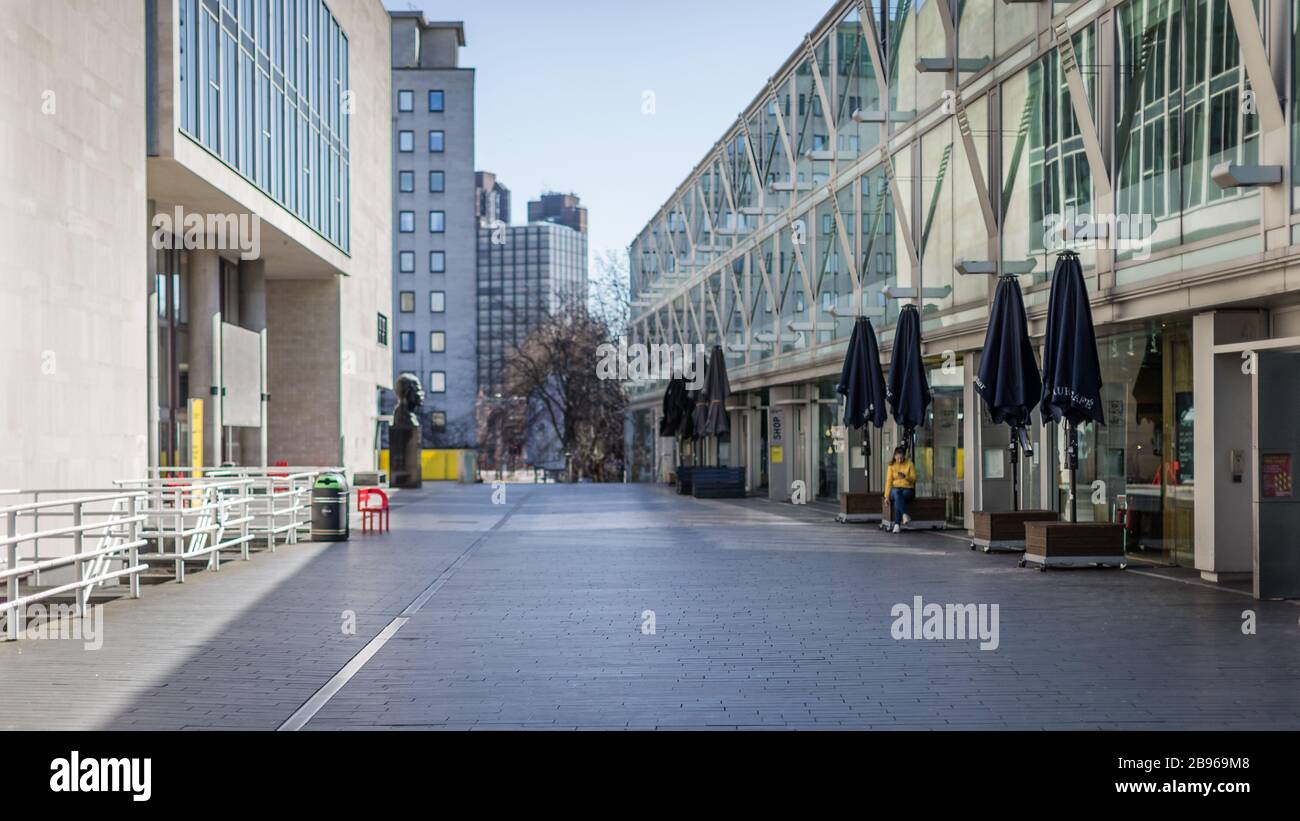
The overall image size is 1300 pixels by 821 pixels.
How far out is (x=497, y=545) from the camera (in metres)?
20.7

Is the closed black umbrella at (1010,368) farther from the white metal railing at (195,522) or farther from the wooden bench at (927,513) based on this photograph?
the white metal railing at (195,522)

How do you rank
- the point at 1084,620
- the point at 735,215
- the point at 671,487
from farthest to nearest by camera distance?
the point at 671,487, the point at 735,215, the point at 1084,620

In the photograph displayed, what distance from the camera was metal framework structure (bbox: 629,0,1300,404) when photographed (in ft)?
47.8

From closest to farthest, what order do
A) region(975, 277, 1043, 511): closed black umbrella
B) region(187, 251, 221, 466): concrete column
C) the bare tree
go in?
region(975, 277, 1043, 511): closed black umbrella → region(187, 251, 221, 466): concrete column → the bare tree

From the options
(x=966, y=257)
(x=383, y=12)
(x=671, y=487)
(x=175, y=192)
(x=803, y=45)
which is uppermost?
(x=383, y=12)

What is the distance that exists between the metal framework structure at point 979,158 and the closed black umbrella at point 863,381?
966 millimetres

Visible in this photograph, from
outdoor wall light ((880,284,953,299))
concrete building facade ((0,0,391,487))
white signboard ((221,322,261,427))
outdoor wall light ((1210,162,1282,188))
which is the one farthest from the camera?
white signboard ((221,322,261,427))

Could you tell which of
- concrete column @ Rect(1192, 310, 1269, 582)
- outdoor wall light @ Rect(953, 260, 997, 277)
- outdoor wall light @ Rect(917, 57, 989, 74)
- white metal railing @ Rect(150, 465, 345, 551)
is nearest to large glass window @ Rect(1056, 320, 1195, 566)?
concrete column @ Rect(1192, 310, 1269, 582)

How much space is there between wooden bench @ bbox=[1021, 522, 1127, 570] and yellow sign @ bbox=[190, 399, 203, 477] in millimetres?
19699

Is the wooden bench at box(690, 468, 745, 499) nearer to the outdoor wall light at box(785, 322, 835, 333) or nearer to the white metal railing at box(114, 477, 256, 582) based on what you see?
the outdoor wall light at box(785, 322, 835, 333)

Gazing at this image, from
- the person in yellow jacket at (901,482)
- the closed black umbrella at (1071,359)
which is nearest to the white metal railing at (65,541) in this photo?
the closed black umbrella at (1071,359)
